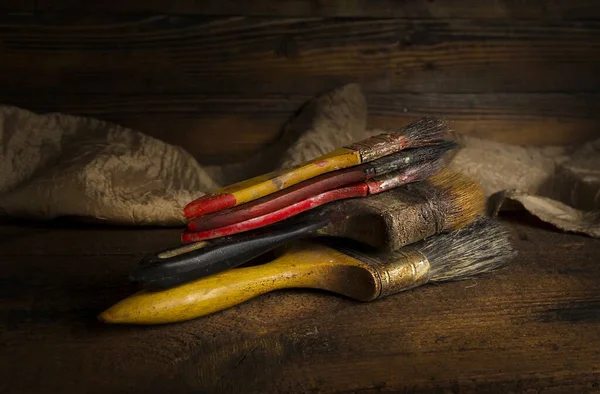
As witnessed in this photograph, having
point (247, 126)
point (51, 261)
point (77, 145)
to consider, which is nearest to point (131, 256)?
point (51, 261)

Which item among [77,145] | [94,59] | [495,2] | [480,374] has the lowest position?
[480,374]

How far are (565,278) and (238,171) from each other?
0.81m

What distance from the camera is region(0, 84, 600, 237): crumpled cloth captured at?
5.10 feet

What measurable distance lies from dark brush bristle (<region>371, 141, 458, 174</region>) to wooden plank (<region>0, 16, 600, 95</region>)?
23.5 inches

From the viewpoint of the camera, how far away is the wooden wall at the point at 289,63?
1.74 meters

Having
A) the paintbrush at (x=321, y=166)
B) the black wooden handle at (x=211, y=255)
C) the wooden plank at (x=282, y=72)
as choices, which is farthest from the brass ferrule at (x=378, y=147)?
the wooden plank at (x=282, y=72)

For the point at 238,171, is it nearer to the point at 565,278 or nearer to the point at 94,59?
the point at 94,59

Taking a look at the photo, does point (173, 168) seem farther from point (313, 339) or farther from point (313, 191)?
point (313, 339)

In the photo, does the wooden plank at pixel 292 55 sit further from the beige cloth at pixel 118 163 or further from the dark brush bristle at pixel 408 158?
the dark brush bristle at pixel 408 158

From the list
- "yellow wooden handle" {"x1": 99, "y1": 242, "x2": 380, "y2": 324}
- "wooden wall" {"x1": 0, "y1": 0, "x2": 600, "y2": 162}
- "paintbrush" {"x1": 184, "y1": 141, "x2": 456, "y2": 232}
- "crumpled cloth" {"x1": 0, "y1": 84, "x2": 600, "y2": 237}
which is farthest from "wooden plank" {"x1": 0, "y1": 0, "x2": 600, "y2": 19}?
"yellow wooden handle" {"x1": 99, "y1": 242, "x2": 380, "y2": 324}

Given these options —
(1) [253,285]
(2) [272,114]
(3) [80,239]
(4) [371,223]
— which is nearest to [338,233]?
(4) [371,223]

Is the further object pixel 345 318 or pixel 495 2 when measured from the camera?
pixel 495 2

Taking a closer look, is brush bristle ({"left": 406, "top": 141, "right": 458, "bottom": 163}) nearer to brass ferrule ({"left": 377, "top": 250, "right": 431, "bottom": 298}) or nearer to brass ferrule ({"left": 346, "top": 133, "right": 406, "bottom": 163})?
brass ferrule ({"left": 346, "top": 133, "right": 406, "bottom": 163})

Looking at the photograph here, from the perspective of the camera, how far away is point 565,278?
4.37 feet
